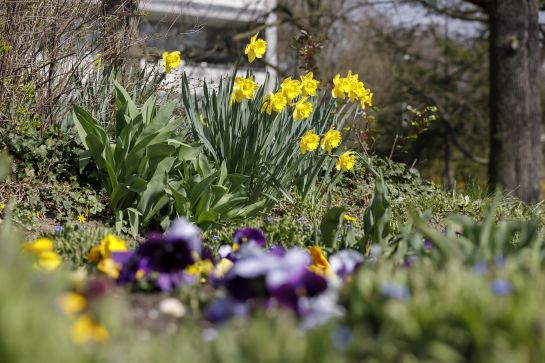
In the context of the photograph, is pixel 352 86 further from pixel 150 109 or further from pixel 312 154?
pixel 150 109

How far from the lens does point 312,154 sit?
5719mm

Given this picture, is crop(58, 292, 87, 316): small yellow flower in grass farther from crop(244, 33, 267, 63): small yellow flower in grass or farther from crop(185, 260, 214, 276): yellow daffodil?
crop(244, 33, 267, 63): small yellow flower in grass

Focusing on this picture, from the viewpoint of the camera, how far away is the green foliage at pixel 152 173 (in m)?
4.81

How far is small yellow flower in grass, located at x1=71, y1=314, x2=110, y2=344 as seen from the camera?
1.74 m

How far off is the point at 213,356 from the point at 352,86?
4114 millimetres

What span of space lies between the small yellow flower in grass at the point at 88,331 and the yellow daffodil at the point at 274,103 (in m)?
3.40

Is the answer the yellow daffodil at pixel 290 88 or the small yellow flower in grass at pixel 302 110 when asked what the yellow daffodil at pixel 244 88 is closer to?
the yellow daffodil at pixel 290 88

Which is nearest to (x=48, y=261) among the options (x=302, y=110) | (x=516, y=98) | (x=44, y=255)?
(x=44, y=255)

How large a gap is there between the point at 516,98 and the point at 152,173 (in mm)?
5978

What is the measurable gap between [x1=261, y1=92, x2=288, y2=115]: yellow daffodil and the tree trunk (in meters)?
5.00

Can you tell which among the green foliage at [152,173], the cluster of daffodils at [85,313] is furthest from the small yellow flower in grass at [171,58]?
the cluster of daffodils at [85,313]

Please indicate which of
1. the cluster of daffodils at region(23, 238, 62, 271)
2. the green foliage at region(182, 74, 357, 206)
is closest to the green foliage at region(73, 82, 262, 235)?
the green foliage at region(182, 74, 357, 206)

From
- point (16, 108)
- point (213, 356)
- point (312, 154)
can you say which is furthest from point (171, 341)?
point (16, 108)

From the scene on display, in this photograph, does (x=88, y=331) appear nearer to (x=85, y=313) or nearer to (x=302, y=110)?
(x=85, y=313)
